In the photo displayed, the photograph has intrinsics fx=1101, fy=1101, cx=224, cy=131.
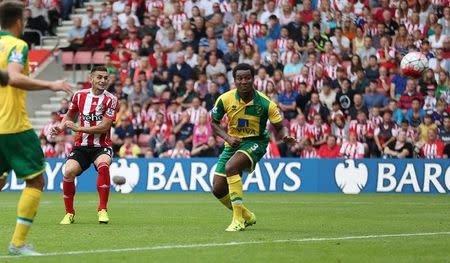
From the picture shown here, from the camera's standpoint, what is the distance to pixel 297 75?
29484mm

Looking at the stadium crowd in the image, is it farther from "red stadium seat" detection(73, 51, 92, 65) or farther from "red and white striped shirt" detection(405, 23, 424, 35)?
"red stadium seat" detection(73, 51, 92, 65)

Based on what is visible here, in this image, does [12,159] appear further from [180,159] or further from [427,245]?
[180,159]

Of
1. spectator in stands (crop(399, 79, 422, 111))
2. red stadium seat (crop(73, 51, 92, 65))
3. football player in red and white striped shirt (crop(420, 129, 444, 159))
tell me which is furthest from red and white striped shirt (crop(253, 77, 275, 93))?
red stadium seat (crop(73, 51, 92, 65))

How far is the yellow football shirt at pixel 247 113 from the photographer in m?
15.0

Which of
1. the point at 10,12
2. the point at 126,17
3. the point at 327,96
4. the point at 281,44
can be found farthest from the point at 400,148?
the point at 10,12

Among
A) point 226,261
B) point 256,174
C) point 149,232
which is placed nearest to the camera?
point 226,261

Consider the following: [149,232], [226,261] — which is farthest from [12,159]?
[149,232]

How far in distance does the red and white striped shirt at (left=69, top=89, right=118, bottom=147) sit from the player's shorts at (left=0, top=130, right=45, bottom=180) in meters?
5.45

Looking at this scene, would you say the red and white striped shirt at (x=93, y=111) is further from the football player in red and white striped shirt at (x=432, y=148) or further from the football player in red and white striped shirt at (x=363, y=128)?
the football player in red and white striped shirt at (x=432, y=148)

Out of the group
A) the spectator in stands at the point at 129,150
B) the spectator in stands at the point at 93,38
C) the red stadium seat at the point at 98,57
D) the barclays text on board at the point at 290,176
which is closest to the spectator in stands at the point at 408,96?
the barclays text on board at the point at 290,176

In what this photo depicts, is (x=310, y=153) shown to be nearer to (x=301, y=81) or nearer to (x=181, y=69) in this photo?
(x=301, y=81)

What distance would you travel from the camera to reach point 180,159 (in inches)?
1093

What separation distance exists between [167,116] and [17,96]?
19.0 m

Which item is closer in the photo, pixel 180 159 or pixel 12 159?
pixel 12 159
